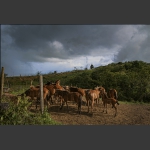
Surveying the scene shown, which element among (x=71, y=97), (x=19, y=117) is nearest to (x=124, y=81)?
(x=71, y=97)

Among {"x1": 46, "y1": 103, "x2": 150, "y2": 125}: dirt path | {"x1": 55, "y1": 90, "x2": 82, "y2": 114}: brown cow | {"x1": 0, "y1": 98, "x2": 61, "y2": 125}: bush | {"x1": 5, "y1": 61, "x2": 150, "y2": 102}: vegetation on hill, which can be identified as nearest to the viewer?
{"x1": 0, "y1": 98, "x2": 61, "y2": 125}: bush

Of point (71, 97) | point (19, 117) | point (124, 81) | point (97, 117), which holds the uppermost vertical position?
point (124, 81)

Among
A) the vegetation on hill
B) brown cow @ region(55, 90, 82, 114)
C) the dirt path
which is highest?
the vegetation on hill

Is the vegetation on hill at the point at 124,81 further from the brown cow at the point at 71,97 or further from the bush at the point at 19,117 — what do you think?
the bush at the point at 19,117

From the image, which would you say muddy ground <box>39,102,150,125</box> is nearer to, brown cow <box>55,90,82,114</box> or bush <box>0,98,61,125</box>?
brown cow <box>55,90,82,114</box>

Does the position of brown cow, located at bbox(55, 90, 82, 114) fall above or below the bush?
above

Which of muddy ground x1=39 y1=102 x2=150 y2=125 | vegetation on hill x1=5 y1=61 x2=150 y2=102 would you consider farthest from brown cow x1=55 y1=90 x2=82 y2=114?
vegetation on hill x1=5 y1=61 x2=150 y2=102

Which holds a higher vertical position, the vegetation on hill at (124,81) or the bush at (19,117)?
the vegetation on hill at (124,81)

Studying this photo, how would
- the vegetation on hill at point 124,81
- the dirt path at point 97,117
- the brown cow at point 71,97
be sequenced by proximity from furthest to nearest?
the vegetation on hill at point 124,81 < the brown cow at point 71,97 < the dirt path at point 97,117

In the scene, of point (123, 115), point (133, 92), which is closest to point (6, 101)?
point (123, 115)

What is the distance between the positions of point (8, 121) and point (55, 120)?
1786 mm

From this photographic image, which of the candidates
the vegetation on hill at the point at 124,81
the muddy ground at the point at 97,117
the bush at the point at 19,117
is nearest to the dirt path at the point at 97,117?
the muddy ground at the point at 97,117

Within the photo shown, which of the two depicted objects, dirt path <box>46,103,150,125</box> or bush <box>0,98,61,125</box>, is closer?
bush <box>0,98,61,125</box>

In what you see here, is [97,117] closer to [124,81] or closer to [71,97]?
[71,97]
